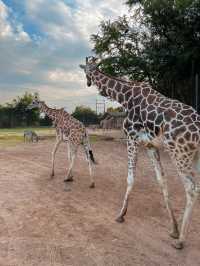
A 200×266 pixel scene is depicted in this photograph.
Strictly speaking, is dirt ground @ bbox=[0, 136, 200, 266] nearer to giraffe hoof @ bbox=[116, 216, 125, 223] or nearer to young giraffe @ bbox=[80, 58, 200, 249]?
giraffe hoof @ bbox=[116, 216, 125, 223]

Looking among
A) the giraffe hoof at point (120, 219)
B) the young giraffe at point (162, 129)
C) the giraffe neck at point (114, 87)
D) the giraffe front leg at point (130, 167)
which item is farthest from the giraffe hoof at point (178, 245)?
the giraffe neck at point (114, 87)

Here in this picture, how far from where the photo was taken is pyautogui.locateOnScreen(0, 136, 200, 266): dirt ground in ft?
16.1

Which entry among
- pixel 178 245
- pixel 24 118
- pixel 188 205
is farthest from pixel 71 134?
pixel 24 118

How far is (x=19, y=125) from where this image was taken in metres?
43.1

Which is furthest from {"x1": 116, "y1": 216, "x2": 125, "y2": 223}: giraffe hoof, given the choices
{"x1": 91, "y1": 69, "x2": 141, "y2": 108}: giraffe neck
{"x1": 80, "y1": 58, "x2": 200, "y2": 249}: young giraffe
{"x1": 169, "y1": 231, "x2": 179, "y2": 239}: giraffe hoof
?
{"x1": 91, "y1": 69, "x2": 141, "y2": 108}: giraffe neck

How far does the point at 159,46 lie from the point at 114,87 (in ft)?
39.2

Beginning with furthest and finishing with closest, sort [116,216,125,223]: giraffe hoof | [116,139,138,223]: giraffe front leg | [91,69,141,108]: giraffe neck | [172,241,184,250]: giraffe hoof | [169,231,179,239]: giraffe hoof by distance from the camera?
[91,69,141,108]: giraffe neck
[116,139,138,223]: giraffe front leg
[116,216,125,223]: giraffe hoof
[169,231,179,239]: giraffe hoof
[172,241,184,250]: giraffe hoof

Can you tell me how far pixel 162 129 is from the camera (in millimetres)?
5629

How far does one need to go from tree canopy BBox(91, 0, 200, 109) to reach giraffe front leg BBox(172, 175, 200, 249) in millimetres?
11274

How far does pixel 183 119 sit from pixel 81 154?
835cm

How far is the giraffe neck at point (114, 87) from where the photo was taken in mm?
6625

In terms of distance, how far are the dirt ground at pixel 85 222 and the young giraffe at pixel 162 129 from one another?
1.13 ft

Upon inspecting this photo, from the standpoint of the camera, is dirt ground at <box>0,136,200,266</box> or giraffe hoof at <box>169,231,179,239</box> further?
giraffe hoof at <box>169,231,179,239</box>

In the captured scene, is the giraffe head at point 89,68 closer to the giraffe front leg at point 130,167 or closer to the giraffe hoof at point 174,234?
the giraffe front leg at point 130,167
